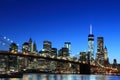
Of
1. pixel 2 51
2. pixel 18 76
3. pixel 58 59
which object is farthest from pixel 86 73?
pixel 2 51

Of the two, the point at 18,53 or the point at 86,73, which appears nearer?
the point at 18,53

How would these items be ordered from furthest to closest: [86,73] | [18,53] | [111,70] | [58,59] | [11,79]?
[111,70]
[86,73]
[58,59]
[18,53]
[11,79]

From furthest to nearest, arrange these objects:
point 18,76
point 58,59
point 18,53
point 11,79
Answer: point 58,59
point 18,53
point 18,76
point 11,79

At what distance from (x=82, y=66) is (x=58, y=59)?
10514 mm

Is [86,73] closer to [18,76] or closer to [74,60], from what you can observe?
[74,60]

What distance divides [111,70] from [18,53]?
131 ft

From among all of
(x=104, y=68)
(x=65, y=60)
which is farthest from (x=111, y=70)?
(x=65, y=60)

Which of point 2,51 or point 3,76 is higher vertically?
point 2,51

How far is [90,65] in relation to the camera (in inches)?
3457

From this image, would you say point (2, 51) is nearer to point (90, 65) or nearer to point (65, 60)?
point (65, 60)

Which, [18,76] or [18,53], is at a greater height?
[18,53]

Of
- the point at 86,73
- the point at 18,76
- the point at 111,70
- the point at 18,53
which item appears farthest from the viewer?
the point at 111,70

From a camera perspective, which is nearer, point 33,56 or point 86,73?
point 33,56

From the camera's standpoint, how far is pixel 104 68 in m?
104
